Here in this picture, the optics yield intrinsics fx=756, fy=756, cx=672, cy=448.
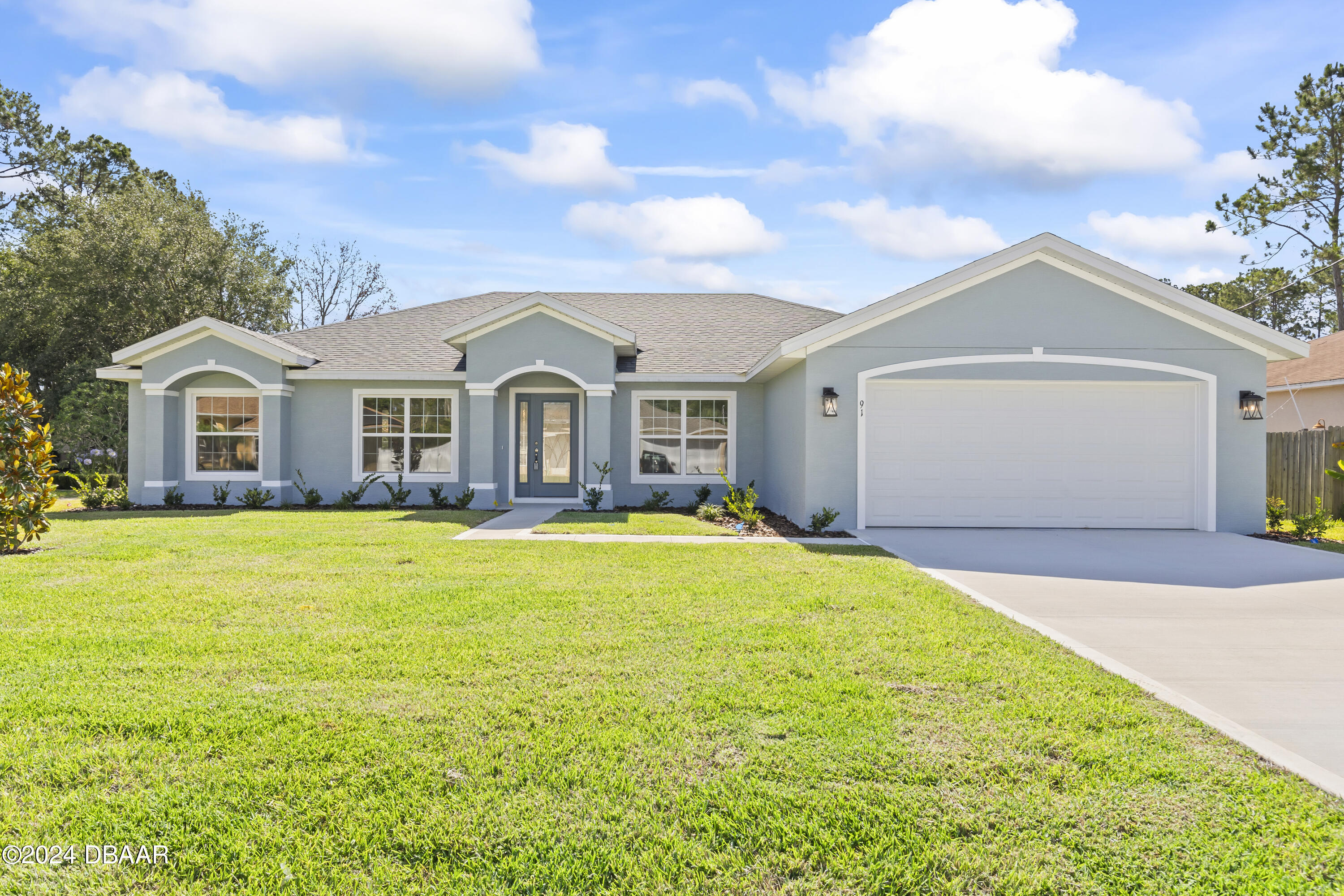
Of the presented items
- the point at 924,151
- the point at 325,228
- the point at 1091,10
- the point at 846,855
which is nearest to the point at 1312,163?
the point at 924,151

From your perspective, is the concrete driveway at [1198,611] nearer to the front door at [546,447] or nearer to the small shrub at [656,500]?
the small shrub at [656,500]

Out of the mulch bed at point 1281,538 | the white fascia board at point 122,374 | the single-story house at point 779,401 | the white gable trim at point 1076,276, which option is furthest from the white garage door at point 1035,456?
the white fascia board at point 122,374

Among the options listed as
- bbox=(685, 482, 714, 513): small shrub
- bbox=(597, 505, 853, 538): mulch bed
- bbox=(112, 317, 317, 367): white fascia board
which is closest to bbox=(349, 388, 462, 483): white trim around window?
bbox=(112, 317, 317, 367): white fascia board

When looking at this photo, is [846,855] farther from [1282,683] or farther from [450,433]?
[450,433]

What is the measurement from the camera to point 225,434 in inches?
620

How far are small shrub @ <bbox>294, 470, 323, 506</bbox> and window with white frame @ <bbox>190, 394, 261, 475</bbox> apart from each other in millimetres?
915

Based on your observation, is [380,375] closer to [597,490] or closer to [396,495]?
[396,495]

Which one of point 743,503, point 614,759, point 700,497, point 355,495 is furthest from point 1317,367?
point 355,495

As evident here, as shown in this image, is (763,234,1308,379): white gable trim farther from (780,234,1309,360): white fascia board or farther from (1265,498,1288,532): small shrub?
(1265,498,1288,532): small shrub

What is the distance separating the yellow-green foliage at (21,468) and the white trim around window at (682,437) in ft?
30.9

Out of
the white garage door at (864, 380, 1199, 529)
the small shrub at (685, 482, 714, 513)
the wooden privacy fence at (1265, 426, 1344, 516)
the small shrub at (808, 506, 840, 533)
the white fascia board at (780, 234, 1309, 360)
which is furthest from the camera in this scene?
the small shrub at (685, 482, 714, 513)

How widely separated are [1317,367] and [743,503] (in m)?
16.0

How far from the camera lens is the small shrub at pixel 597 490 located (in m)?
14.7

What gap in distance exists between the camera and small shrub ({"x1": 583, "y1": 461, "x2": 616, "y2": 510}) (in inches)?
577
